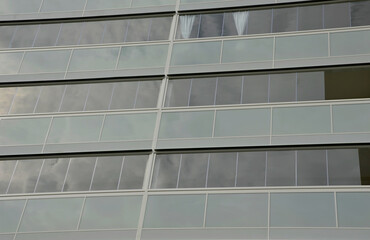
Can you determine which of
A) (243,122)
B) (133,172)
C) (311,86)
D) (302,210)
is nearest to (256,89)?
(243,122)

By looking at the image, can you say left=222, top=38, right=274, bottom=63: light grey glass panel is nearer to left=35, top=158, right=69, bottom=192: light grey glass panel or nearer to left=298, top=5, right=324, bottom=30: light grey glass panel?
left=298, top=5, right=324, bottom=30: light grey glass panel

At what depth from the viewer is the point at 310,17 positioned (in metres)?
18.8

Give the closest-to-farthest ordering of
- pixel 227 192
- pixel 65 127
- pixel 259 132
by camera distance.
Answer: pixel 227 192 < pixel 259 132 < pixel 65 127

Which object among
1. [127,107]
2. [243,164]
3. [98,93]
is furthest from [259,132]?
[98,93]

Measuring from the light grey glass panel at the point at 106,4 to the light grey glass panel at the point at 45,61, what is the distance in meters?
2.24

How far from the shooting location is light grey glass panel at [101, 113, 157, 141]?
17.3 meters

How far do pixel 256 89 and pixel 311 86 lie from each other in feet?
5.66

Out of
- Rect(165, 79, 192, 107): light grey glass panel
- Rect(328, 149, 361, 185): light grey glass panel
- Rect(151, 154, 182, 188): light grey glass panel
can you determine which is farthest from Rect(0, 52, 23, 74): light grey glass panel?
Rect(328, 149, 361, 185): light grey glass panel

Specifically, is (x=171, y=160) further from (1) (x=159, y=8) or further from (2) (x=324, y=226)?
(1) (x=159, y=8)

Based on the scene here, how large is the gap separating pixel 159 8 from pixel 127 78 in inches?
126

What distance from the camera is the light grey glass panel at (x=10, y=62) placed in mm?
19984

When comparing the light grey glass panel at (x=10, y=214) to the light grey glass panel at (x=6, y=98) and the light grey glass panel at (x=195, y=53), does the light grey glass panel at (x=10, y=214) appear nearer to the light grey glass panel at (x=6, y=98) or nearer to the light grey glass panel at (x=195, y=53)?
the light grey glass panel at (x=6, y=98)

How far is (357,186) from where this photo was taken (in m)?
14.9

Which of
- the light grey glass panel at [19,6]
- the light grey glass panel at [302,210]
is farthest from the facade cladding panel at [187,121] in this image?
the light grey glass panel at [19,6]
